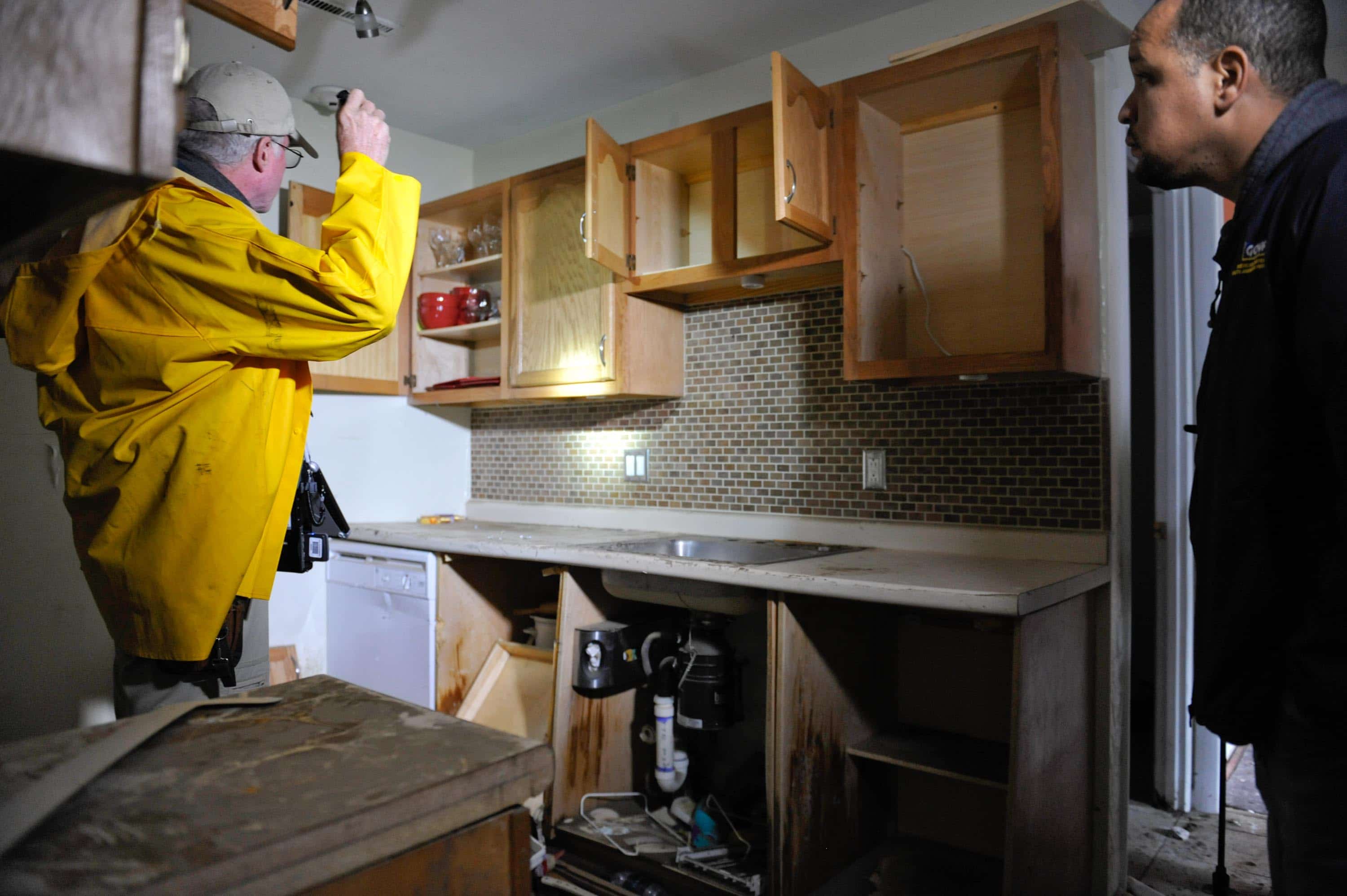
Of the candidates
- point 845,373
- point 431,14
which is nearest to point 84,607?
point 431,14

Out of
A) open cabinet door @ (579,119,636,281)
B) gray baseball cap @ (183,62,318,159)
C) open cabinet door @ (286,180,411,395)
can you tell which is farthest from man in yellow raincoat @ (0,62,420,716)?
open cabinet door @ (286,180,411,395)

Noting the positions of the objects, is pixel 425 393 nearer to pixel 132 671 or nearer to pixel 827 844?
pixel 132 671

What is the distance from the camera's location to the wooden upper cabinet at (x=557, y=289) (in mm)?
2730

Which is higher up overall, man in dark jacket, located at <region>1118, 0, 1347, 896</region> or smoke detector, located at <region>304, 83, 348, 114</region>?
smoke detector, located at <region>304, 83, 348, 114</region>

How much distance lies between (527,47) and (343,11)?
60 cm

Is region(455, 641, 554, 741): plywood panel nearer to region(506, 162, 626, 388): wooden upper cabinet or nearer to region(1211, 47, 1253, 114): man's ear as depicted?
region(506, 162, 626, 388): wooden upper cabinet

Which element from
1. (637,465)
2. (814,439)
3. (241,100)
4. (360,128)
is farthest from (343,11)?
(814,439)

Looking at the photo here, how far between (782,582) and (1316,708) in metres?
1.08

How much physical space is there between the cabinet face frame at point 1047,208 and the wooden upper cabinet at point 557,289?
0.79 meters

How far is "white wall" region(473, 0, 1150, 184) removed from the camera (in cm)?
237

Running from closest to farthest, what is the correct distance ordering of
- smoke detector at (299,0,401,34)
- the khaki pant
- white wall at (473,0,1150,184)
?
the khaki pant < white wall at (473,0,1150,184) < smoke detector at (299,0,401,34)

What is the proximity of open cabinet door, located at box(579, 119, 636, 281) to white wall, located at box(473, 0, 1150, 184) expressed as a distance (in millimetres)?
549

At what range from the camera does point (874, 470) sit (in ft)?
8.04

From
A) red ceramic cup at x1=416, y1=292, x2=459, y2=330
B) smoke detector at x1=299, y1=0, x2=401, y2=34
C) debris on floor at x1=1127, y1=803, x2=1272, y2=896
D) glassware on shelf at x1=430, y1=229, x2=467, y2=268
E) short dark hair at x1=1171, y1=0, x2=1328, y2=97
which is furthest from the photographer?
glassware on shelf at x1=430, y1=229, x2=467, y2=268
